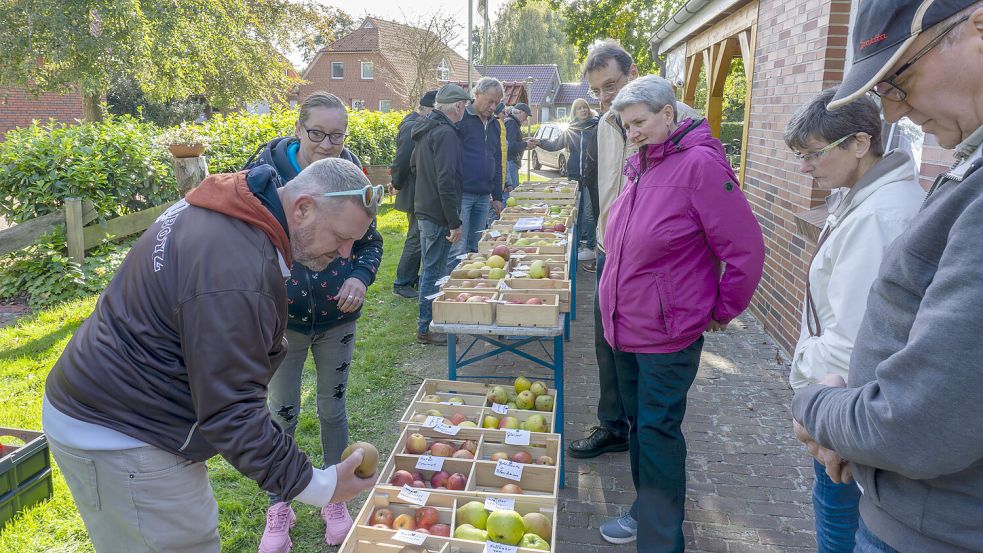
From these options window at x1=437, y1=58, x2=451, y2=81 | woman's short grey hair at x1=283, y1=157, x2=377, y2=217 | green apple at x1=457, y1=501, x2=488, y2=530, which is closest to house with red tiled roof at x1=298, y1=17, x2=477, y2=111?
window at x1=437, y1=58, x2=451, y2=81

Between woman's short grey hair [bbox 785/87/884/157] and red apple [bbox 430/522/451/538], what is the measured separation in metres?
1.96

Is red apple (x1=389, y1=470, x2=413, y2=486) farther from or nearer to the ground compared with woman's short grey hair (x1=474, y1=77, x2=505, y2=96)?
nearer to the ground

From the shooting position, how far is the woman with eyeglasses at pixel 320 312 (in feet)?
10.0

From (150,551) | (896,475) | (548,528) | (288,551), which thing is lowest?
(288,551)

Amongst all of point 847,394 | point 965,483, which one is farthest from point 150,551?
point 965,483

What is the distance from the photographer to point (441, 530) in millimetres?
2527

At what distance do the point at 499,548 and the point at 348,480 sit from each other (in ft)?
1.97

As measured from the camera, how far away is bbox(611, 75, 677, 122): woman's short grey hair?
283 centimetres

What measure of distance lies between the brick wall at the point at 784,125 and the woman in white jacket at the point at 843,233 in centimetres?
311

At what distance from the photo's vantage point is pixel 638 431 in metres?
3.05

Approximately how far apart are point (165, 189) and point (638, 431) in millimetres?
7403

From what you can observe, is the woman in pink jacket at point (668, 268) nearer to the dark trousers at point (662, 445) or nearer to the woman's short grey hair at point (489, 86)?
the dark trousers at point (662, 445)

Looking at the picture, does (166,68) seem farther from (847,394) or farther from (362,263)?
(847,394)

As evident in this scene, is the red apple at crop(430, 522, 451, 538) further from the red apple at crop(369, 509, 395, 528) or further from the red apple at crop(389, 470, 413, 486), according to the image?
the red apple at crop(389, 470, 413, 486)
